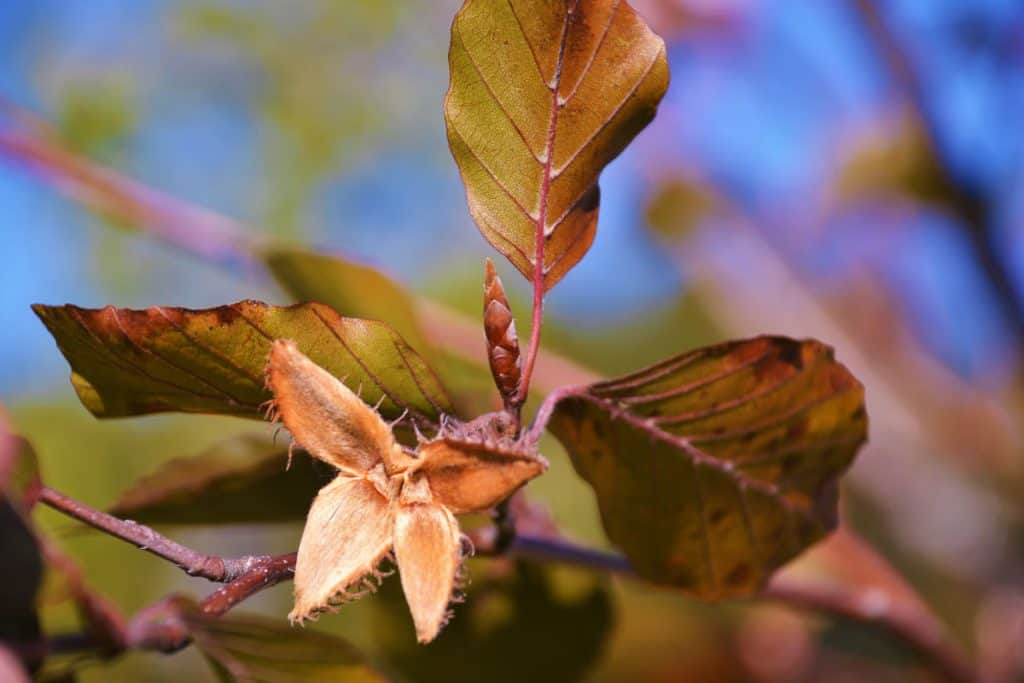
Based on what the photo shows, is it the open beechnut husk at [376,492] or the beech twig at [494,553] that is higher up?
the open beechnut husk at [376,492]

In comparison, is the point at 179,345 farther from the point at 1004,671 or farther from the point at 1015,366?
the point at 1015,366

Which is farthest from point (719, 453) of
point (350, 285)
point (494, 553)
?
point (350, 285)

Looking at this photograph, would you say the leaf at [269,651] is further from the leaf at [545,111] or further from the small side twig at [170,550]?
the leaf at [545,111]

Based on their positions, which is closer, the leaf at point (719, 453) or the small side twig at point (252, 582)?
the small side twig at point (252, 582)

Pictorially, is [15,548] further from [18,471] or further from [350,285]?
[350,285]

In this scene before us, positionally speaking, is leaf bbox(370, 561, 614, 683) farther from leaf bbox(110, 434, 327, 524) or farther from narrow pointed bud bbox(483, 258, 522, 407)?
narrow pointed bud bbox(483, 258, 522, 407)

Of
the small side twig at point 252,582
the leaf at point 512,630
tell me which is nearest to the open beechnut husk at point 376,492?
the small side twig at point 252,582

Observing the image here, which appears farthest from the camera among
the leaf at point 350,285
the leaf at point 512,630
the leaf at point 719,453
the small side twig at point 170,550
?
the leaf at point 512,630

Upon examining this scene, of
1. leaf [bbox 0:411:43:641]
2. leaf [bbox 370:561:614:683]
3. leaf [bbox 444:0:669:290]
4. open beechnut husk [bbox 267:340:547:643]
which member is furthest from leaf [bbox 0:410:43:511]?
leaf [bbox 370:561:614:683]
